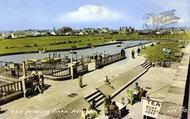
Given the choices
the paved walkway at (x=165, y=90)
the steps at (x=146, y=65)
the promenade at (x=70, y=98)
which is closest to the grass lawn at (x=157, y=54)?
the steps at (x=146, y=65)

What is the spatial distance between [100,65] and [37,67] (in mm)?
8174

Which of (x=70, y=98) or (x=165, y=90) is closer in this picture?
(x=165, y=90)

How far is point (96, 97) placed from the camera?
18219 mm

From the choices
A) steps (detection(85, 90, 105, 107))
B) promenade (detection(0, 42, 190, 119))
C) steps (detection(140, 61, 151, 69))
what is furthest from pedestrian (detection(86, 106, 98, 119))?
steps (detection(140, 61, 151, 69))

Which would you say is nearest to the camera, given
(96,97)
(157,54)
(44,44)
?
(96,97)

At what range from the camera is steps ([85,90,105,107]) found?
1748 cm

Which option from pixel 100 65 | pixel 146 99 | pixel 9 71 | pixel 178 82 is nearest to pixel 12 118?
pixel 146 99

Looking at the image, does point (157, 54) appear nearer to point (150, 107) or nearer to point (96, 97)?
point (96, 97)

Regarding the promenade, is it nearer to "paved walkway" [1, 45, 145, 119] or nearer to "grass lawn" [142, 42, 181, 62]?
"paved walkway" [1, 45, 145, 119]

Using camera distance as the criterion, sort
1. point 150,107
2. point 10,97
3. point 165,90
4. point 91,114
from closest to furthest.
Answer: point 150,107 → point 165,90 → point 91,114 → point 10,97

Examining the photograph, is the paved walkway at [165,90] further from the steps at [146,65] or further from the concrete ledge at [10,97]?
the concrete ledge at [10,97]

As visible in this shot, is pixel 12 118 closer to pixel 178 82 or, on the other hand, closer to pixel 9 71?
pixel 178 82

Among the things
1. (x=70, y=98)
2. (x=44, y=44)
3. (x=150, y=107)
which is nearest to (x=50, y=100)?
(x=70, y=98)

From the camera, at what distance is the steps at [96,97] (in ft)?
57.4
